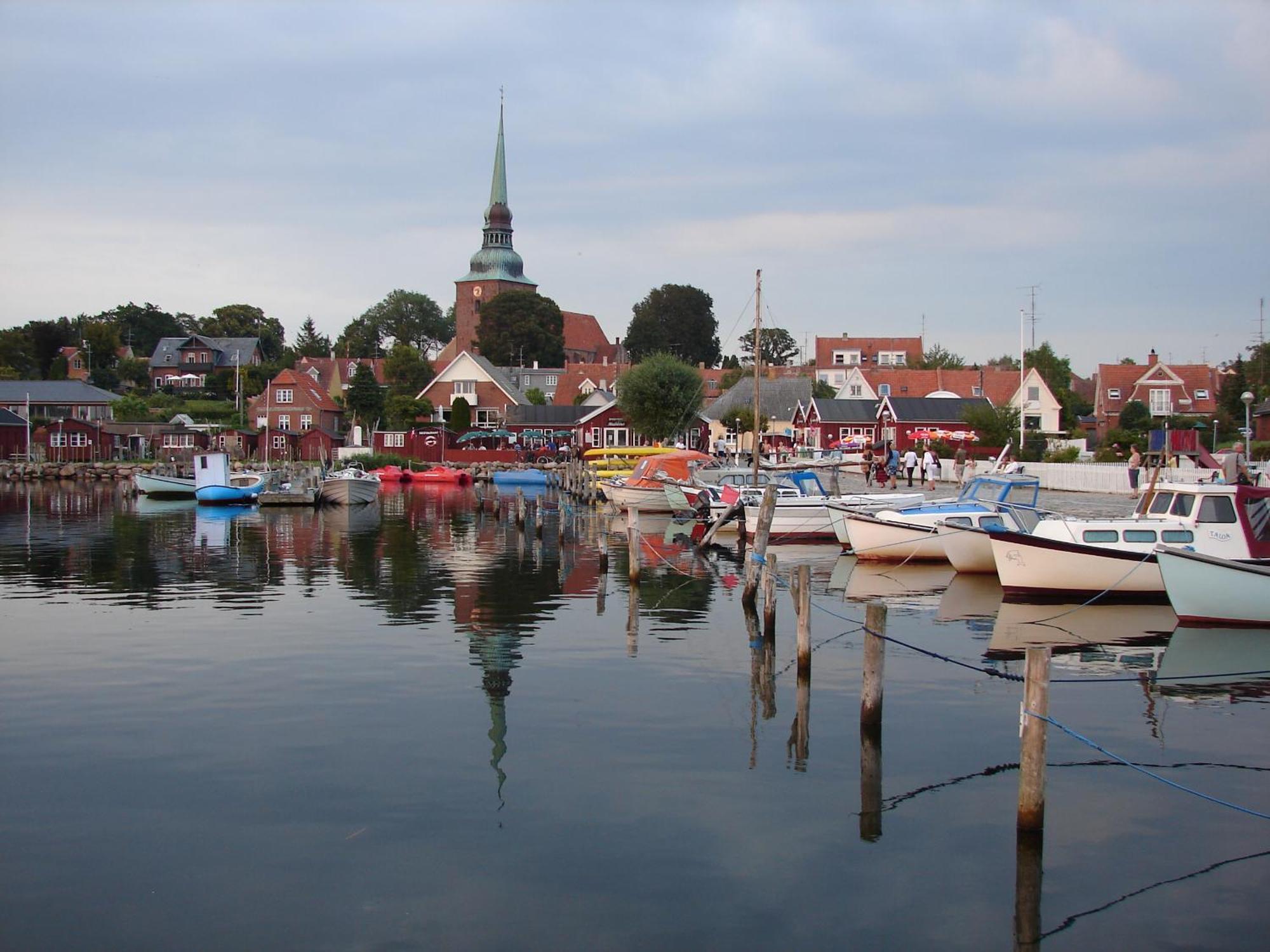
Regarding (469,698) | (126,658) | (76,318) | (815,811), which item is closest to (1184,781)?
(815,811)

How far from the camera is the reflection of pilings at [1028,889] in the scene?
359 inches

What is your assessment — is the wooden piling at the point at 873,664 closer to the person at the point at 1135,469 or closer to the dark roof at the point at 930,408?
the person at the point at 1135,469

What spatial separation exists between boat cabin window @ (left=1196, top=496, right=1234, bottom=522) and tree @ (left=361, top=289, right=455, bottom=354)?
478ft

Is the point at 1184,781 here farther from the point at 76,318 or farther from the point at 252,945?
the point at 76,318

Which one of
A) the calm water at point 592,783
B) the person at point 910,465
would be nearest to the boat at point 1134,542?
the calm water at point 592,783

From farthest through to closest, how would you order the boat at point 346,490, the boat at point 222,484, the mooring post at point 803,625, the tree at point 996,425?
the tree at point 996,425 < the boat at point 346,490 < the boat at point 222,484 < the mooring post at point 803,625

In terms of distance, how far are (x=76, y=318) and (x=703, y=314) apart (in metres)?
79.7

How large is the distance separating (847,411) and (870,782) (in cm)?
7242

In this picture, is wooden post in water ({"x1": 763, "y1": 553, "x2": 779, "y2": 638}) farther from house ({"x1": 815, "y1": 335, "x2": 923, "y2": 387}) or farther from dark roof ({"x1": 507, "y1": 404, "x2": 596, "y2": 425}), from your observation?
house ({"x1": 815, "y1": 335, "x2": 923, "y2": 387})

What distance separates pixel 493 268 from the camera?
14712cm

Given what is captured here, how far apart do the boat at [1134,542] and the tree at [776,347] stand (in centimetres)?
12589

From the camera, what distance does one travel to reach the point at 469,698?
16.0 meters

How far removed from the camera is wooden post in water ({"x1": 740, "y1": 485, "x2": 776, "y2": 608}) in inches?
909

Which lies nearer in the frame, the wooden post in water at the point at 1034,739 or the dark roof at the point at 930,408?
the wooden post in water at the point at 1034,739
